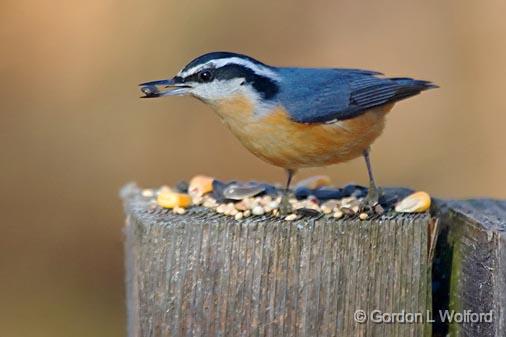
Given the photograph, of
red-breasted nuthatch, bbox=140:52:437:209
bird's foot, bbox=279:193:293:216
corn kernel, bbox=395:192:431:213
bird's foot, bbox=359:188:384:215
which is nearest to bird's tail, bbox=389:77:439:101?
red-breasted nuthatch, bbox=140:52:437:209

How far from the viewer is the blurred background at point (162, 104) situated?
679 cm

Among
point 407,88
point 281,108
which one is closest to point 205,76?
point 281,108

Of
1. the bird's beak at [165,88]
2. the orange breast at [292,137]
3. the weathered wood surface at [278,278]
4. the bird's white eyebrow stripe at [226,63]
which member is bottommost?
the weathered wood surface at [278,278]

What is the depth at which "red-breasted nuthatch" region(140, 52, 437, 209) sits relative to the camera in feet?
12.9

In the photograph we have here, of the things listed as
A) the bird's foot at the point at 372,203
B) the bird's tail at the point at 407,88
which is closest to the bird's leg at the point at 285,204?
the bird's foot at the point at 372,203

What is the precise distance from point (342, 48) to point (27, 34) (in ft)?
8.13

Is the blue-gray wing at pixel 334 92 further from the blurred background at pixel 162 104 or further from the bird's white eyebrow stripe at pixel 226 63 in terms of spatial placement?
Answer: the blurred background at pixel 162 104

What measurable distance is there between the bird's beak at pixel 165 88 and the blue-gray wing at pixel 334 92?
42 cm

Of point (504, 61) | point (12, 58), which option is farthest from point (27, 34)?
point (504, 61)

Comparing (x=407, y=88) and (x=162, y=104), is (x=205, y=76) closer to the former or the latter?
(x=407, y=88)

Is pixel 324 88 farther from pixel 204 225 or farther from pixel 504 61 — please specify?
pixel 504 61

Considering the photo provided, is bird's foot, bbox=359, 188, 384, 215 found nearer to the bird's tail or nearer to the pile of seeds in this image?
the pile of seeds

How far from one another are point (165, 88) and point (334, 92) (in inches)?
30.1

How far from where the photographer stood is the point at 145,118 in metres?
7.03
